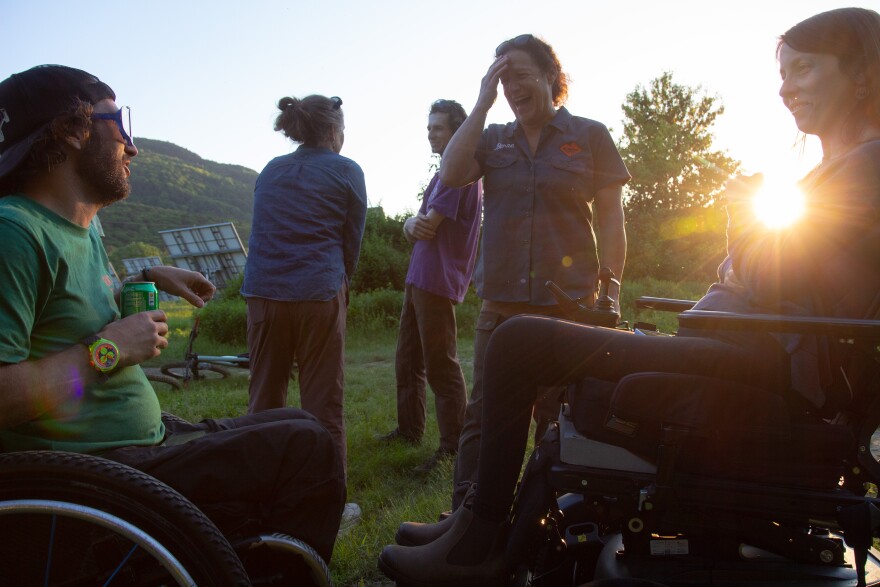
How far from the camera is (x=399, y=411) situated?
16.8ft

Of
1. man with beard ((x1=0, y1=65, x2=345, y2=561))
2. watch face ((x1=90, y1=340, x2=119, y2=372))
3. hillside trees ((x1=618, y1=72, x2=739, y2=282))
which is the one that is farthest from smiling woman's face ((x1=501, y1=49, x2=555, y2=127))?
hillside trees ((x1=618, y1=72, x2=739, y2=282))

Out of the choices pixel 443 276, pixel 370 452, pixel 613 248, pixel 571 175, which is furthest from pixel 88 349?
pixel 370 452

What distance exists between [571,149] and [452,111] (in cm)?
165

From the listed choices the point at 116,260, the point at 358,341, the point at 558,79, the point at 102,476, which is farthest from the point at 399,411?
the point at 116,260

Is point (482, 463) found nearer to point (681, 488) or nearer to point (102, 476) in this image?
point (681, 488)

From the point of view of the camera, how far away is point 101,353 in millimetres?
1764

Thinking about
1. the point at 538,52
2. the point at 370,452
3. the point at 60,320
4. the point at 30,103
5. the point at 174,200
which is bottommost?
the point at 370,452

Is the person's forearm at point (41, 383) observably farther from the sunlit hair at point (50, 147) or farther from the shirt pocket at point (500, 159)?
the shirt pocket at point (500, 159)

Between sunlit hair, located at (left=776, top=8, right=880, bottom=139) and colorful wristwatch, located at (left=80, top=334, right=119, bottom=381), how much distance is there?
208 centimetres

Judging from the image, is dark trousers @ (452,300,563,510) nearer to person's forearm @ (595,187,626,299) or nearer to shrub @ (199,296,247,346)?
person's forearm @ (595,187,626,299)

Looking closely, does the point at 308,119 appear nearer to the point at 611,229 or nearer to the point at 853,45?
the point at 611,229

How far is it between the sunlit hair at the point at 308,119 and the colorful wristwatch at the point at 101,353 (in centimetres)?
229

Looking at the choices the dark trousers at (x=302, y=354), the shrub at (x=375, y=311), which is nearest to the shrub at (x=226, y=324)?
the shrub at (x=375, y=311)

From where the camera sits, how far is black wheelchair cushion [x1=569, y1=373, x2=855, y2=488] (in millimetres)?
1766
